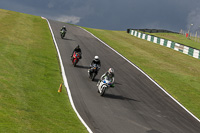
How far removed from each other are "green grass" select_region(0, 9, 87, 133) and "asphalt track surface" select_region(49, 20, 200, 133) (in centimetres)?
106

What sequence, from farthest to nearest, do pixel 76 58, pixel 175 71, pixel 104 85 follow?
pixel 175 71 < pixel 76 58 < pixel 104 85

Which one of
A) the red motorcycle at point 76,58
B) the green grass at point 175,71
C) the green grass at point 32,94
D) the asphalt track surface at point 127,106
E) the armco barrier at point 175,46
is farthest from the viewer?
the armco barrier at point 175,46

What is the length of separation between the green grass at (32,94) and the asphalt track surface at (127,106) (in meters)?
1.06

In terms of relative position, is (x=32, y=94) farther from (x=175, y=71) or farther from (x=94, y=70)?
(x=175, y=71)

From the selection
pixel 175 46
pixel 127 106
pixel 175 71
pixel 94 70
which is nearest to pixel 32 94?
pixel 127 106

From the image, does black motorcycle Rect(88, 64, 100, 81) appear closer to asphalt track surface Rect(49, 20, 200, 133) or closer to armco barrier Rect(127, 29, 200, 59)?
asphalt track surface Rect(49, 20, 200, 133)

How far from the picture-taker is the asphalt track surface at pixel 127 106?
14273 millimetres

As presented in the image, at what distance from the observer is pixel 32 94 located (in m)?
15.5

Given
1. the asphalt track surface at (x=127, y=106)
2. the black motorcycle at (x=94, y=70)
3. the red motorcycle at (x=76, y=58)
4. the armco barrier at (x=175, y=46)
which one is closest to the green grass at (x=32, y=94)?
the asphalt track surface at (x=127, y=106)

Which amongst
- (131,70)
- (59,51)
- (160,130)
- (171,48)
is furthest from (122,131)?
(171,48)

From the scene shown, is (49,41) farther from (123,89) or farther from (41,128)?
(41,128)

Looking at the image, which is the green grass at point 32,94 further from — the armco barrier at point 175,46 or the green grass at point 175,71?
the armco barrier at point 175,46

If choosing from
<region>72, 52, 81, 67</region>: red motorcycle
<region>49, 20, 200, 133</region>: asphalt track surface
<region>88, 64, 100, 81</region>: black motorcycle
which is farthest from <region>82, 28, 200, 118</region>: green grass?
<region>72, 52, 81, 67</region>: red motorcycle

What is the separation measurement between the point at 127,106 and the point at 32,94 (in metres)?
5.56
